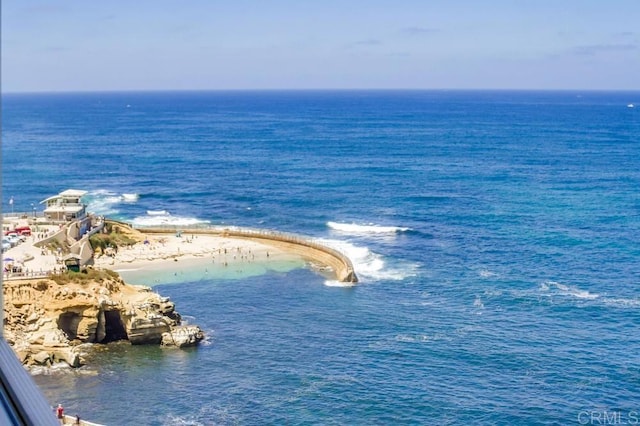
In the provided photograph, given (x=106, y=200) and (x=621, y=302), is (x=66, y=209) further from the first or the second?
(x=621, y=302)

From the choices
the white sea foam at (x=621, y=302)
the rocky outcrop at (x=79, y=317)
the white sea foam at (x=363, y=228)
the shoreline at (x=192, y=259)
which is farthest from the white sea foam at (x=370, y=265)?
the rocky outcrop at (x=79, y=317)

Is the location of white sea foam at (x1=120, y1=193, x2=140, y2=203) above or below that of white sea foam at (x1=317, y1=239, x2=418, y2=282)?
above

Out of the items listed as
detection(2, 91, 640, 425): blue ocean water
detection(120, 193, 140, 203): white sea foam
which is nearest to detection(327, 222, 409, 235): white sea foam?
detection(2, 91, 640, 425): blue ocean water

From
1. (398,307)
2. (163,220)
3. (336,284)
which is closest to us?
(398,307)

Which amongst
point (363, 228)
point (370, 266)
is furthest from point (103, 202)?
point (370, 266)

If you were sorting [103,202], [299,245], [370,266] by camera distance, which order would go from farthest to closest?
[103,202] → [299,245] → [370,266]

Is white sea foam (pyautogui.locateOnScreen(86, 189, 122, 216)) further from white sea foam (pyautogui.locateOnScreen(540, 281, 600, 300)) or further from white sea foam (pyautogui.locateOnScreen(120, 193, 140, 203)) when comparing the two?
white sea foam (pyautogui.locateOnScreen(540, 281, 600, 300))

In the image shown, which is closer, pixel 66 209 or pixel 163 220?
pixel 66 209
